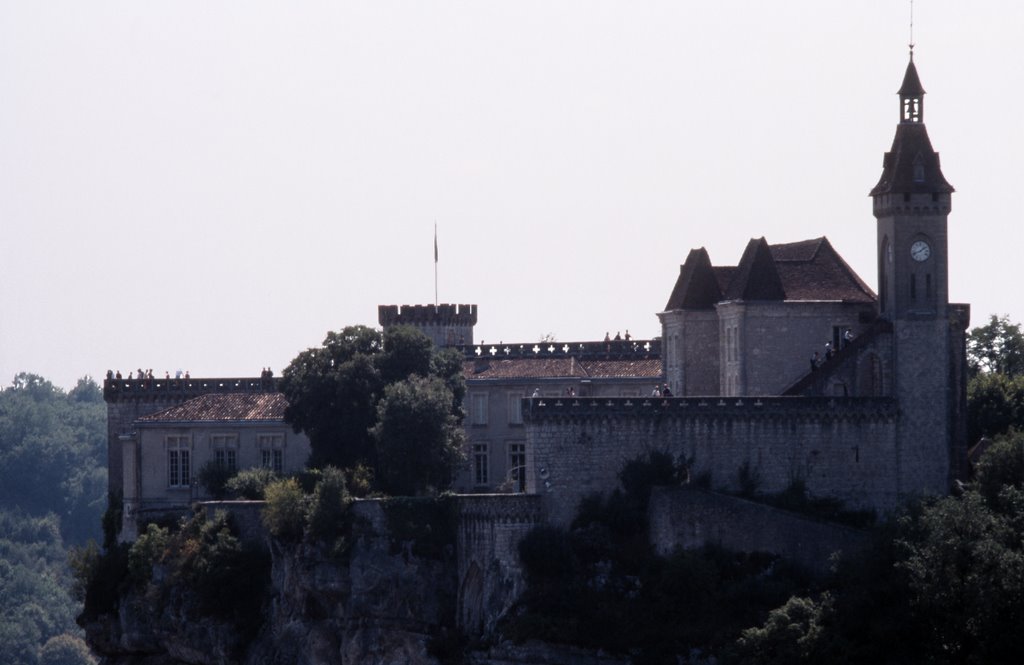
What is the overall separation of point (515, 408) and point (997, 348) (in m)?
22.2

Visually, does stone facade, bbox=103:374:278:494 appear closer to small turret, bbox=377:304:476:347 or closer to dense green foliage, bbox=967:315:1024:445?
small turret, bbox=377:304:476:347

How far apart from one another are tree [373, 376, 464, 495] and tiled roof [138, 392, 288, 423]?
11.3m

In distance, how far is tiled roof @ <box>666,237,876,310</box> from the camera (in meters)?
96.1

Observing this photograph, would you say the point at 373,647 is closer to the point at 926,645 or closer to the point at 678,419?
the point at 678,419

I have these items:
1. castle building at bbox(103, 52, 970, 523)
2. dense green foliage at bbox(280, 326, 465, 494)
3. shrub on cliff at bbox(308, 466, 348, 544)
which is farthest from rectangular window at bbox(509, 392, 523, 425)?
shrub on cliff at bbox(308, 466, 348, 544)

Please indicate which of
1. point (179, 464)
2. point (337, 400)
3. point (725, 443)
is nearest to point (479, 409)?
point (337, 400)

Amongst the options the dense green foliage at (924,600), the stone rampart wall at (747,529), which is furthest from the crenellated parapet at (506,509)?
the dense green foliage at (924,600)

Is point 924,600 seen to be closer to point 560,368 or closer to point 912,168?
point 912,168

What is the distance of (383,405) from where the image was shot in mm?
102625

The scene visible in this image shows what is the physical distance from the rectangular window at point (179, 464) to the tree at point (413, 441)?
538 inches

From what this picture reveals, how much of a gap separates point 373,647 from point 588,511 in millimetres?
10266

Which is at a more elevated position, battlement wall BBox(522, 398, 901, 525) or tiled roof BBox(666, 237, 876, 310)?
tiled roof BBox(666, 237, 876, 310)

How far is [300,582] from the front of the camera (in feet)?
317

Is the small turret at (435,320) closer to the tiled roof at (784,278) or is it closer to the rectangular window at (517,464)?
the rectangular window at (517,464)
